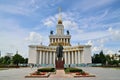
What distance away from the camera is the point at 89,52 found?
83.8m

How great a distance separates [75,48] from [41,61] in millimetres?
18313

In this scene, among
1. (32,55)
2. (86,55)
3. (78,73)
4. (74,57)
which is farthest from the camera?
(74,57)

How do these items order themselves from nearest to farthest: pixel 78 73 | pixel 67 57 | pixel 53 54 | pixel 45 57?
pixel 78 73 < pixel 45 57 < pixel 67 57 < pixel 53 54

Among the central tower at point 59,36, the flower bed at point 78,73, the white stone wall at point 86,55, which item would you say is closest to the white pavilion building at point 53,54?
the white stone wall at point 86,55

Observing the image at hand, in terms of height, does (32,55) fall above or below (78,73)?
above

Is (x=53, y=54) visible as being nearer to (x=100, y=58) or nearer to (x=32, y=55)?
(x=32, y=55)

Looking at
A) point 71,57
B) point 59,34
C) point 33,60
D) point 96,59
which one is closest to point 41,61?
point 33,60

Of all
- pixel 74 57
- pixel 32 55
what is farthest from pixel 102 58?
pixel 32 55

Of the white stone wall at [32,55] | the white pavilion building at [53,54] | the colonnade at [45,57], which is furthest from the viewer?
the colonnade at [45,57]

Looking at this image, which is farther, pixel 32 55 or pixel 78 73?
pixel 32 55

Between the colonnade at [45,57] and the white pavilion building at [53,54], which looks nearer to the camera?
the white pavilion building at [53,54]

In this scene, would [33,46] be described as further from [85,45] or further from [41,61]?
[85,45]

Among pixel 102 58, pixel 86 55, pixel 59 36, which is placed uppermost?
pixel 59 36

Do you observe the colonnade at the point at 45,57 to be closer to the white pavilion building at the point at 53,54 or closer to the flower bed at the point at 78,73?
the white pavilion building at the point at 53,54
